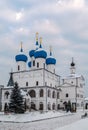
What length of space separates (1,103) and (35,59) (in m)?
10.4

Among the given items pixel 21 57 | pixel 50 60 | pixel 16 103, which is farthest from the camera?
pixel 50 60

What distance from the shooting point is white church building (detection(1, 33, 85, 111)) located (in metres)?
42.4

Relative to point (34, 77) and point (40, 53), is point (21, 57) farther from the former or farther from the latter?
point (34, 77)

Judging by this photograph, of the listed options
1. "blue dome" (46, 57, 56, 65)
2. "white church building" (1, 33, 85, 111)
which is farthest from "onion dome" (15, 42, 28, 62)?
"blue dome" (46, 57, 56, 65)

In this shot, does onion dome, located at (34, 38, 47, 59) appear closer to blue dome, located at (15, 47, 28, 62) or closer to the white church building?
the white church building

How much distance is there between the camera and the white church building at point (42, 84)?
42.4 meters

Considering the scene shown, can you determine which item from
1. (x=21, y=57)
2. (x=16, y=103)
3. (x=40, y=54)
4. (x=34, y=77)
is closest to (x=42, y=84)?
(x=34, y=77)

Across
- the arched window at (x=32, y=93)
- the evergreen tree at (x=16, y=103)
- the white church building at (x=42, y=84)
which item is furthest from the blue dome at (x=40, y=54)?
the evergreen tree at (x=16, y=103)

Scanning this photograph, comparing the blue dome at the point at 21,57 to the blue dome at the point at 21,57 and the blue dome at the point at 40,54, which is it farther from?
the blue dome at the point at 40,54

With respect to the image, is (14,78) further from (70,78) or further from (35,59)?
(70,78)

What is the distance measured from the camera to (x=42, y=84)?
141 feet

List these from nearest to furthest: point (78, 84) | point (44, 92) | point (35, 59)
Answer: point (44, 92)
point (35, 59)
point (78, 84)

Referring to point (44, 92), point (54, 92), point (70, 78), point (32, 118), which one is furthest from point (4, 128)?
point (70, 78)

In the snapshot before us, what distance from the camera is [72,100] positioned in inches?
1891
